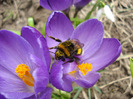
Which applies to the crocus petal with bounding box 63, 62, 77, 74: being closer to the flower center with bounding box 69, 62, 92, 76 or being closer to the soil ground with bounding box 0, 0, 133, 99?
the flower center with bounding box 69, 62, 92, 76

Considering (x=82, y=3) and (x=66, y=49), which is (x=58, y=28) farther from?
(x=82, y=3)

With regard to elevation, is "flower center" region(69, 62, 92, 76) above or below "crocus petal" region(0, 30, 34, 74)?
below

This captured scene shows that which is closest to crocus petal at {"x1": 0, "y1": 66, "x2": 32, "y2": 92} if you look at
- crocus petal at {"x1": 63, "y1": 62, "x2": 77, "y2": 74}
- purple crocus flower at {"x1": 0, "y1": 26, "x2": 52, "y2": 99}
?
purple crocus flower at {"x1": 0, "y1": 26, "x2": 52, "y2": 99}

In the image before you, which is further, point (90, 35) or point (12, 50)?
point (90, 35)

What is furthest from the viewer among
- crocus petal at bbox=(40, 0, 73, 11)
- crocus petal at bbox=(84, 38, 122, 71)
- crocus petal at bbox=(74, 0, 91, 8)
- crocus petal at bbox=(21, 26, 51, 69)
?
crocus petal at bbox=(74, 0, 91, 8)

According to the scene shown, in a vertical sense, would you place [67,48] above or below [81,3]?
below

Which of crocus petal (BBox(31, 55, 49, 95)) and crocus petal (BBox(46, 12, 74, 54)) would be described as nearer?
crocus petal (BBox(31, 55, 49, 95))

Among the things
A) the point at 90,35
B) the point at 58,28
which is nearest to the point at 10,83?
the point at 58,28

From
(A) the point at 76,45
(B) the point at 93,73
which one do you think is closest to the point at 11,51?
(A) the point at 76,45
